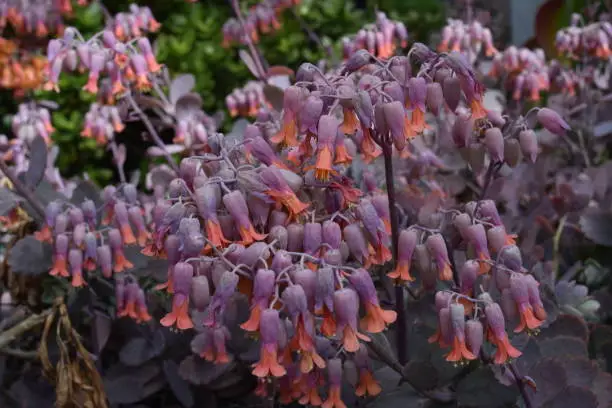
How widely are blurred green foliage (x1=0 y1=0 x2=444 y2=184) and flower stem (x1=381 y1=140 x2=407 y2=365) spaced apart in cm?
216

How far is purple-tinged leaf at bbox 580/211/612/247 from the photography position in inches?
58.1

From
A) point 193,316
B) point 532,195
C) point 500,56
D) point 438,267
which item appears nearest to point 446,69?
point 438,267

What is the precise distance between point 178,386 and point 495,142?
62 centimetres

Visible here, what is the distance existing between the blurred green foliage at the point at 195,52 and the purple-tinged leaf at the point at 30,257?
182 centimetres

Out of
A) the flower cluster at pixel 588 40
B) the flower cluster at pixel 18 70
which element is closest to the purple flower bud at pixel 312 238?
the flower cluster at pixel 588 40

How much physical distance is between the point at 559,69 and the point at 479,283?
3.84 feet

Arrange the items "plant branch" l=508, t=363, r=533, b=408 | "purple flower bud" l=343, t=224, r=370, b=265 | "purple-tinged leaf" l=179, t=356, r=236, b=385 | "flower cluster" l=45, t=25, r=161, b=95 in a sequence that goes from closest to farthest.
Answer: "purple flower bud" l=343, t=224, r=370, b=265, "plant branch" l=508, t=363, r=533, b=408, "purple-tinged leaf" l=179, t=356, r=236, b=385, "flower cluster" l=45, t=25, r=161, b=95

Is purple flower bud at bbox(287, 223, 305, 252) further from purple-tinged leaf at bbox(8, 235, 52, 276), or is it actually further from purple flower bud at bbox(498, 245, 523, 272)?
purple-tinged leaf at bbox(8, 235, 52, 276)

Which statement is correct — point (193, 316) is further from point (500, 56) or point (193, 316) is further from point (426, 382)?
point (500, 56)

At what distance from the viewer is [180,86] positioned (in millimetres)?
1838

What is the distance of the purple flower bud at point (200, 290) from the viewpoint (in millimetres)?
801

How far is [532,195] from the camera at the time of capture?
1.71m

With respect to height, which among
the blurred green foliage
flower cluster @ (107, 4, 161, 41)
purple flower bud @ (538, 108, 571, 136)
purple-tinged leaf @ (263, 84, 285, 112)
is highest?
purple flower bud @ (538, 108, 571, 136)

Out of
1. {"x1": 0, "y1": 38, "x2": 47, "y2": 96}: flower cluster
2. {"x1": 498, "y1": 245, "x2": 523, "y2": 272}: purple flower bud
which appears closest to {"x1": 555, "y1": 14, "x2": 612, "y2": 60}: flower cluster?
{"x1": 498, "y1": 245, "x2": 523, "y2": 272}: purple flower bud
